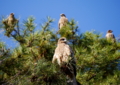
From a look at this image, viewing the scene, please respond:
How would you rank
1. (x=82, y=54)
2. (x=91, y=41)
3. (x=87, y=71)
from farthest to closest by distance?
(x=91, y=41)
(x=87, y=71)
(x=82, y=54)

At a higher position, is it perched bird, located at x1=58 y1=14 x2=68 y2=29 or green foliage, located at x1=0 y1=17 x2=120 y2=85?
perched bird, located at x1=58 y1=14 x2=68 y2=29

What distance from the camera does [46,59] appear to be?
357 centimetres

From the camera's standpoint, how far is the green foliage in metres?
3.02

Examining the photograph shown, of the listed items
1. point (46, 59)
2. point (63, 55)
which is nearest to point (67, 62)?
point (63, 55)

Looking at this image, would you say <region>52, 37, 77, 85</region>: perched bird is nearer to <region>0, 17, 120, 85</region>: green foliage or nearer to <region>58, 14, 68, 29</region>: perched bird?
<region>0, 17, 120, 85</region>: green foliage

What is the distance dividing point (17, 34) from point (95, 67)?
2.12 meters

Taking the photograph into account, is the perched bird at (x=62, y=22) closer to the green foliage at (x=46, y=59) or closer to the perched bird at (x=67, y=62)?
the green foliage at (x=46, y=59)

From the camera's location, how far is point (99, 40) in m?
5.56

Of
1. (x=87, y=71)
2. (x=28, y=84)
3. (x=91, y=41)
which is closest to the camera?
(x=28, y=84)

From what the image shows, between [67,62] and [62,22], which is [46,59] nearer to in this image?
[67,62]

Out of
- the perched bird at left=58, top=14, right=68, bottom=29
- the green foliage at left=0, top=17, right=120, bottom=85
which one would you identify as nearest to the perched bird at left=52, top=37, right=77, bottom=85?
the green foliage at left=0, top=17, right=120, bottom=85

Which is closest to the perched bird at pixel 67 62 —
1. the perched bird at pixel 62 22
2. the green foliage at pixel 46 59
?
the green foliage at pixel 46 59

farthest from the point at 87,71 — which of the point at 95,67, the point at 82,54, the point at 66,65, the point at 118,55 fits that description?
the point at 66,65

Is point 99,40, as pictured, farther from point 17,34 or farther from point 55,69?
point 55,69
